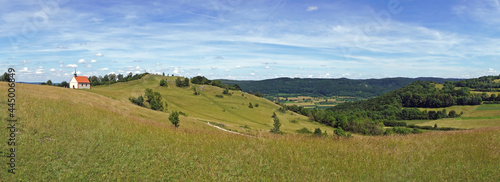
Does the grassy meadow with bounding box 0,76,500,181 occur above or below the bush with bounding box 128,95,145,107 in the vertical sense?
above

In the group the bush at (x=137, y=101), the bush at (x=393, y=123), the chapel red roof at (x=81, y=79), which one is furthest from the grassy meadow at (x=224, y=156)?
the bush at (x=393, y=123)

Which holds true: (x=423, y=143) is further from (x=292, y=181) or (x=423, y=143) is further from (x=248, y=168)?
(x=248, y=168)

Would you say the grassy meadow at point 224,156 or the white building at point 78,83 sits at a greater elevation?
the white building at point 78,83

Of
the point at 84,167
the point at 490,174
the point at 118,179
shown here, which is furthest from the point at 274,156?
the point at 490,174

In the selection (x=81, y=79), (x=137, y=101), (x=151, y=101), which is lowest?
(x=151, y=101)

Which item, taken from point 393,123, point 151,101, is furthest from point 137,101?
point 393,123

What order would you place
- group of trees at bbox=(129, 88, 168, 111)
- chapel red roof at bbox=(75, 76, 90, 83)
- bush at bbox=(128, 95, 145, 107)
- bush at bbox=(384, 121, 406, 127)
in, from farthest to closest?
bush at bbox=(384, 121, 406, 127), chapel red roof at bbox=(75, 76, 90, 83), group of trees at bbox=(129, 88, 168, 111), bush at bbox=(128, 95, 145, 107)

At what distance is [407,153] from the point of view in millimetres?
9375

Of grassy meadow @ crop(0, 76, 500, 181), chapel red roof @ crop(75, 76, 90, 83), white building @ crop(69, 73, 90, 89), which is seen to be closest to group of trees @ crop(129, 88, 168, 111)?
Answer: white building @ crop(69, 73, 90, 89)

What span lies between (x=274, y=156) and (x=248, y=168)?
132 cm

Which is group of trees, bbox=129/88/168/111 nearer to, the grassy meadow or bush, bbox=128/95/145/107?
bush, bbox=128/95/145/107

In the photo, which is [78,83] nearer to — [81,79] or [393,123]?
[81,79]

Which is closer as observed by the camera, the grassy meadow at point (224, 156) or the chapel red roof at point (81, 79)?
the grassy meadow at point (224, 156)

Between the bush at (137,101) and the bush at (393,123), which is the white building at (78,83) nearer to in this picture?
the bush at (137,101)
